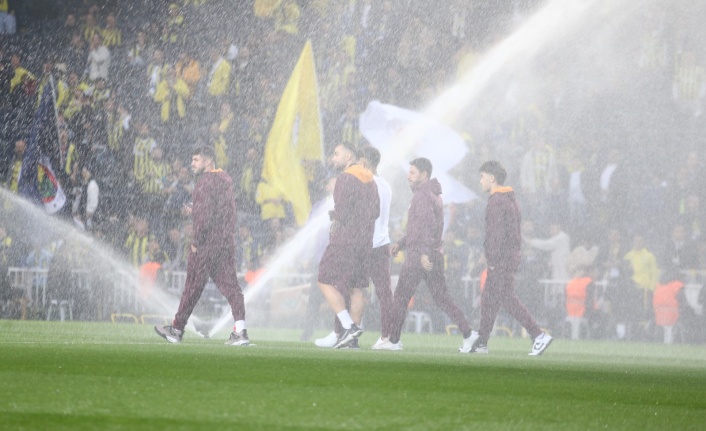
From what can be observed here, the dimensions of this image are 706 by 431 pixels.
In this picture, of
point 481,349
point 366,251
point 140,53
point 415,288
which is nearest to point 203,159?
point 366,251

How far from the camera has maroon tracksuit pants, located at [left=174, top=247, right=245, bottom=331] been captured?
11.9m

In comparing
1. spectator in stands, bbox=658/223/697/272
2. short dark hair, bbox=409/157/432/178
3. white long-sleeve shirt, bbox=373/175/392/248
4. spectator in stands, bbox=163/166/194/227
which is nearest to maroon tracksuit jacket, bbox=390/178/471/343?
short dark hair, bbox=409/157/432/178

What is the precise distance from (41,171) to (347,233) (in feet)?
30.5

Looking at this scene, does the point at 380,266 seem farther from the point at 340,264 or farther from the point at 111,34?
the point at 111,34

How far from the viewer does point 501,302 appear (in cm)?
1245

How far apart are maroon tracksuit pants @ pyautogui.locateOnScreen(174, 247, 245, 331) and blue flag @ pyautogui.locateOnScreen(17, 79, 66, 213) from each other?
8.28 m

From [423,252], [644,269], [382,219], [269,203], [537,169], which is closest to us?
[423,252]

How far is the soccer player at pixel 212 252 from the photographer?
11930 millimetres

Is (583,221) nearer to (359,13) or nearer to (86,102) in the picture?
(359,13)

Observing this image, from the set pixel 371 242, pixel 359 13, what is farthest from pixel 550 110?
pixel 371 242

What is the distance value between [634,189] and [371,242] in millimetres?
9015

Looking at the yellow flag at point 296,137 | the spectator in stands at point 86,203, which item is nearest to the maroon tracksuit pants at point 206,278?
the yellow flag at point 296,137

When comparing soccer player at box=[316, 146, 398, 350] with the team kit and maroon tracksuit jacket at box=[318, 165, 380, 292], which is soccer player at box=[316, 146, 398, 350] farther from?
maroon tracksuit jacket at box=[318, 165, 380, 292]

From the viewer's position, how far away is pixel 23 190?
20281mm
